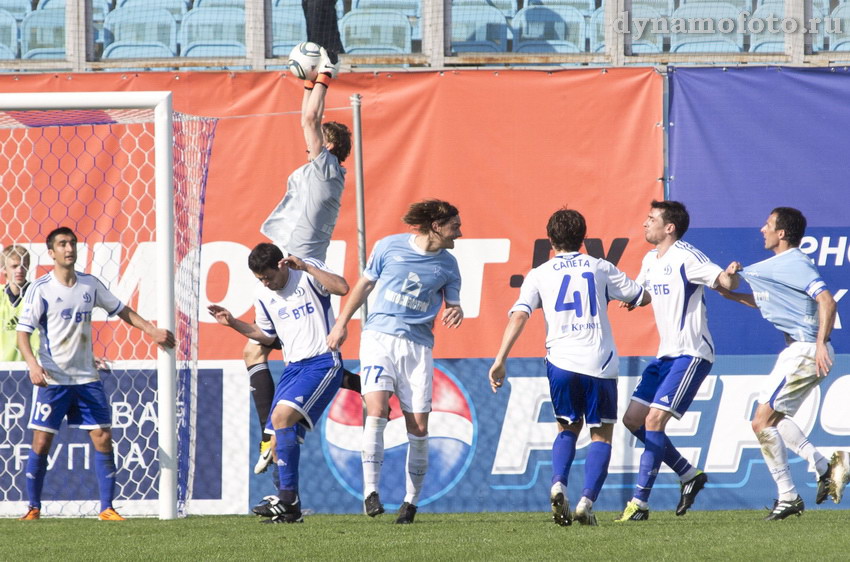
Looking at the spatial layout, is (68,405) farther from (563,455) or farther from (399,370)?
(563,455)

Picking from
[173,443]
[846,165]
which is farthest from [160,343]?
[846,165]

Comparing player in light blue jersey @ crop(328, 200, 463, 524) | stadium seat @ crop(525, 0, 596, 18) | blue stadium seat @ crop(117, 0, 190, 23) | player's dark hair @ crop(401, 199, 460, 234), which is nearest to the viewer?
player's dark hair @ crop(401, 199, 460, 234)

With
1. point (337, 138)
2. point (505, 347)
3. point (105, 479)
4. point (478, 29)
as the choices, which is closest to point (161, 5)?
point (478, 29)

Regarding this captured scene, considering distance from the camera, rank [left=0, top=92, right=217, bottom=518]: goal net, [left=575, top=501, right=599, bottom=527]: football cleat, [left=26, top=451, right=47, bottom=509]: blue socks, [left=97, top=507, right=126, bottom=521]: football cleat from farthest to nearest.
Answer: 1. [left=0, top=92, right=217, bottom=518]: goal net
2. [left=26, top=451, right=47, bottom=509]: blue socks
3. [left=97, top=507, right=126, bottom=521]: football cleat
4. [left=575, top=501, right=599, bottom=527]: football cleat

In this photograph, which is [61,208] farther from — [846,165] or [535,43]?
[846,165]

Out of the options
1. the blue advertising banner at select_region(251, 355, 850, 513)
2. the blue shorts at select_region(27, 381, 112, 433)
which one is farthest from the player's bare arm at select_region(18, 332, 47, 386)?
the blue advertising banner at select_region(251, 355, 850, 513)

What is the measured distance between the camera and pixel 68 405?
727 centimetres

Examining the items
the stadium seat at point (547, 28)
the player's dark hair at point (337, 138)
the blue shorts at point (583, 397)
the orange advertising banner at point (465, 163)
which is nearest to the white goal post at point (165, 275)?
the player's dark hair at point (337, 138)

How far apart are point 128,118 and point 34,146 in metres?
1.30

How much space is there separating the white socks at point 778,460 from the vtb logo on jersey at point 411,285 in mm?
2401

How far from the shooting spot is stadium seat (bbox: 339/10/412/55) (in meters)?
9.02

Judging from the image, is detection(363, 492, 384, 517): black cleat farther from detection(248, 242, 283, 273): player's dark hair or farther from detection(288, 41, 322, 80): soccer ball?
detection(288, 41, 322, 80): soccer ball

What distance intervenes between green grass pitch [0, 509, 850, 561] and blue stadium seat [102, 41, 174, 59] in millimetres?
3963

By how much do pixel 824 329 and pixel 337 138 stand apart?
125 inches
